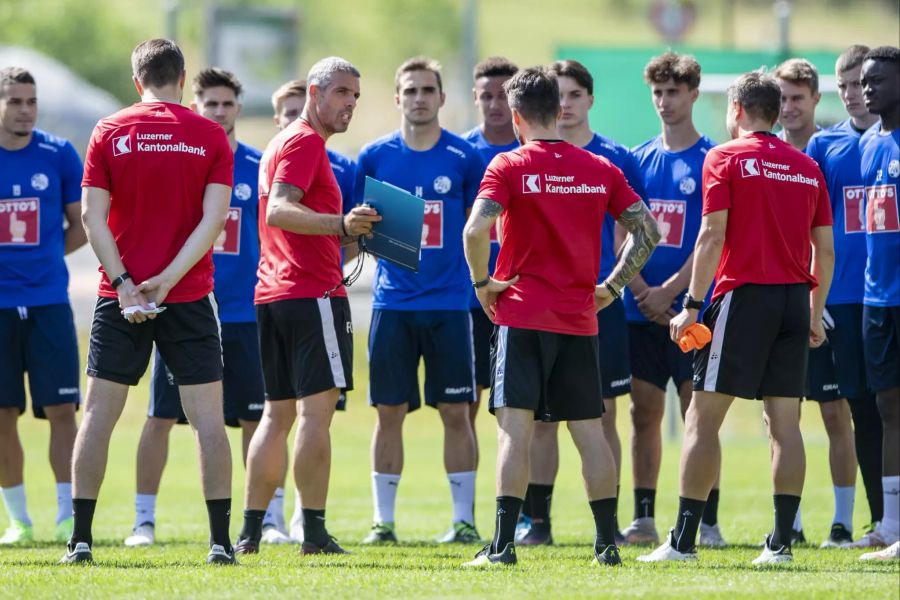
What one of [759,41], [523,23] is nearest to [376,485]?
[759,41]

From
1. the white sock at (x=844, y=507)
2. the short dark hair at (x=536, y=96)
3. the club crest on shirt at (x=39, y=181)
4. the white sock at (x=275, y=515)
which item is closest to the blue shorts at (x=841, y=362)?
the white sock at (x=844, y=507)

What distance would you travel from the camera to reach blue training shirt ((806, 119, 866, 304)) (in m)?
9.24

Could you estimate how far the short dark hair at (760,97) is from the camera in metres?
7.88

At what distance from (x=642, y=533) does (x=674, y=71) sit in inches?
119

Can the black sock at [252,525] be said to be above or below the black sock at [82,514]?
below

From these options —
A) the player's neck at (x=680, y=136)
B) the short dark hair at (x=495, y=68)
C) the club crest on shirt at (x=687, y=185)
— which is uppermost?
the short dark hair at (x=495, y=68)

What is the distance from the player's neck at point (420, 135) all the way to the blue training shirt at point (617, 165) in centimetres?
107

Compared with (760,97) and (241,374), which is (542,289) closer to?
(760,97)

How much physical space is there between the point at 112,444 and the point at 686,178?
11.6 m

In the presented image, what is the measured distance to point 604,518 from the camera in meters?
7.64

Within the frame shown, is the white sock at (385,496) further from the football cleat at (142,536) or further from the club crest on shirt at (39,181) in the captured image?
the club crest on shirt at (39,181)

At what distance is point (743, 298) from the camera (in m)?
7.82

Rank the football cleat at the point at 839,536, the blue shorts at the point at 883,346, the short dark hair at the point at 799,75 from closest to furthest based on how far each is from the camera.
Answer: the blue shorts at the point at 883,346, the football cleat at the point at 839,536, the short dark hair at the point at 799,75

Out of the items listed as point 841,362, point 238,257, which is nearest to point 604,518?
point 841,362
